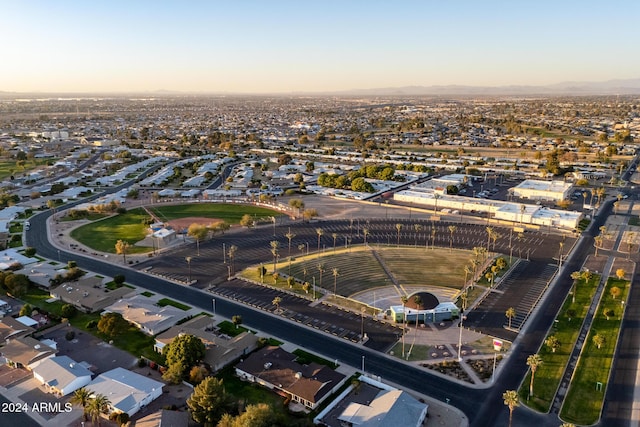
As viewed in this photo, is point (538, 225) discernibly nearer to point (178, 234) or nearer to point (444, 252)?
point (444, 252)

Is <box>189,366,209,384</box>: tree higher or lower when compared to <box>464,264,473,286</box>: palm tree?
lower

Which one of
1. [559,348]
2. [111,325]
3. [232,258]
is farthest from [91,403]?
[559,348]

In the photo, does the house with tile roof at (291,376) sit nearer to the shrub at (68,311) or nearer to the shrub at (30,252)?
the shrub at (68,311)

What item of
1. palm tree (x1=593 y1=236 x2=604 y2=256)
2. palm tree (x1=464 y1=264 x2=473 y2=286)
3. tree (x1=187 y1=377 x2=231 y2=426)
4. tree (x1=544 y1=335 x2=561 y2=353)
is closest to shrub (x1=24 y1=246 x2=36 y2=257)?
tree (x1=187 y1=377 x2=231 y2=426)

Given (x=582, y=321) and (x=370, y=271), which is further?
(x=370, y=271)

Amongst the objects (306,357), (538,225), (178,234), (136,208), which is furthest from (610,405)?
(136,208)

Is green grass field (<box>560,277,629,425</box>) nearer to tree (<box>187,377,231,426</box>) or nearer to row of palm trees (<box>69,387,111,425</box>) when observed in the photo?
tree (<box>187,377,231,426</box>)
